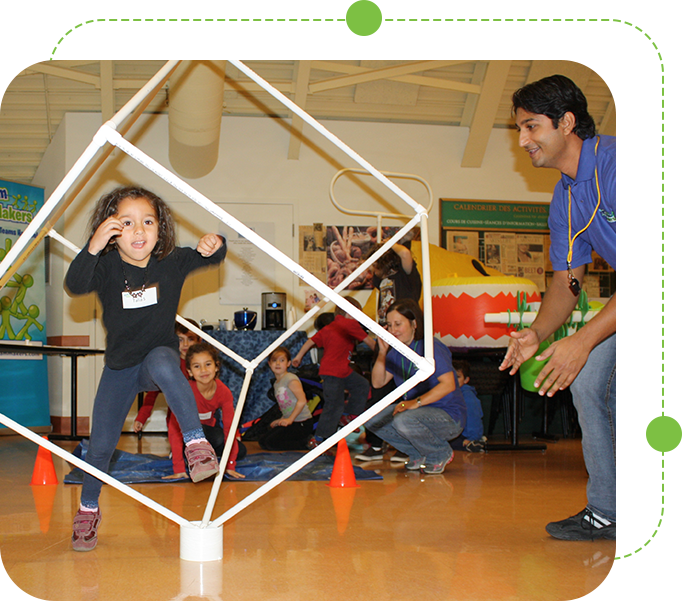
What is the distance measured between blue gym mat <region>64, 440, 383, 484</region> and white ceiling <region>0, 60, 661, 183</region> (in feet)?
9.34

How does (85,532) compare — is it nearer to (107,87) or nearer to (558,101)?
(558,101)

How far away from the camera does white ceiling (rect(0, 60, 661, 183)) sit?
4816 mm

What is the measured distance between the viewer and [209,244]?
1.63 m

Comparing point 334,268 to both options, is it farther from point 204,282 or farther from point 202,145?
point 202,145

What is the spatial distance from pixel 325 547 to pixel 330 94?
4503 mm

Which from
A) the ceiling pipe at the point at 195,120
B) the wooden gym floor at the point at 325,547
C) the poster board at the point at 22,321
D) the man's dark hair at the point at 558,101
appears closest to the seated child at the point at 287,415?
the wooden gym floor at the point at 325,547

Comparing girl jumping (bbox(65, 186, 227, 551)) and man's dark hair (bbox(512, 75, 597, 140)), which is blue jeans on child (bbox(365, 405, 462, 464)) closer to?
girl jumping (bbox(65, 186, 227, 551))

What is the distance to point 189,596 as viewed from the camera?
117 cm

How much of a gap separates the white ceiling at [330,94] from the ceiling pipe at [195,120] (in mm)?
432

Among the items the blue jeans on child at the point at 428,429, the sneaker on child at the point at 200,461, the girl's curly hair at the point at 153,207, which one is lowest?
the blue jeans on child at the point at 428,429

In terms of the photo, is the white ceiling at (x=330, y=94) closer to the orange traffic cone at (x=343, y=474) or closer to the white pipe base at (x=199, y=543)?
the orange traffic cone at (x=343, y=474)

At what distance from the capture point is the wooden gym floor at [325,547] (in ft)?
4.00

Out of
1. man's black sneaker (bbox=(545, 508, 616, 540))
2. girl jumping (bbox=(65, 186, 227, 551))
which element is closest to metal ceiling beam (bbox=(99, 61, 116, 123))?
girl jumping (bbox=(65, 186, 227, 551))

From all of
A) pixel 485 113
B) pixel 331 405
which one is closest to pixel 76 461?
pixel 331 405
